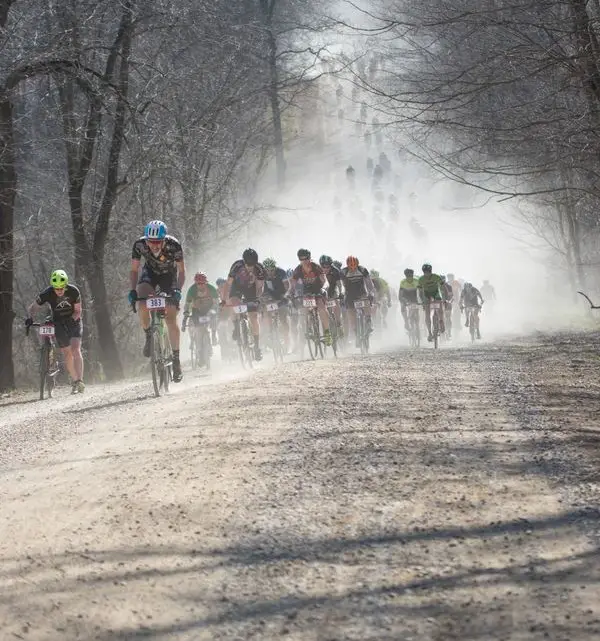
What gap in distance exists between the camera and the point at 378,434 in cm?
890

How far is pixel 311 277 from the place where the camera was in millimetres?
20203

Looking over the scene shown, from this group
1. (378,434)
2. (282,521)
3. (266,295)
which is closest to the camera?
(282,521)

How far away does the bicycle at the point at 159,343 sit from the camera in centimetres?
1314

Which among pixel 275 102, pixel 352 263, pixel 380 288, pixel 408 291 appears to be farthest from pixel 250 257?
pixel 275 102

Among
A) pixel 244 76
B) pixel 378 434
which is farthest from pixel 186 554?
→ pixel 244 76

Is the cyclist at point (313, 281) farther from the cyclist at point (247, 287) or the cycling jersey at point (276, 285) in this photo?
the cyclist at point (247, 287)

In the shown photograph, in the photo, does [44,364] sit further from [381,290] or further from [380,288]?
[381,290]

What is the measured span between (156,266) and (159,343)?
1.13m

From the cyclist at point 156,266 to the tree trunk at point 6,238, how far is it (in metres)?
7.32

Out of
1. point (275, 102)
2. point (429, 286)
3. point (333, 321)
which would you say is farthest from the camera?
point (275, 102)

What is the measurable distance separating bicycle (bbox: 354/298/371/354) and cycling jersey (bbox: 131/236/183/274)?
1053 cm

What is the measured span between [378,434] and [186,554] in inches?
143

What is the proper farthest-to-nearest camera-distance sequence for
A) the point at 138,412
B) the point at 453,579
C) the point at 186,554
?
the point at 138,412, the point at 186,554, the point at 453,579

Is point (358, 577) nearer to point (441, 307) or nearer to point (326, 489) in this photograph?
point (326, 489)
